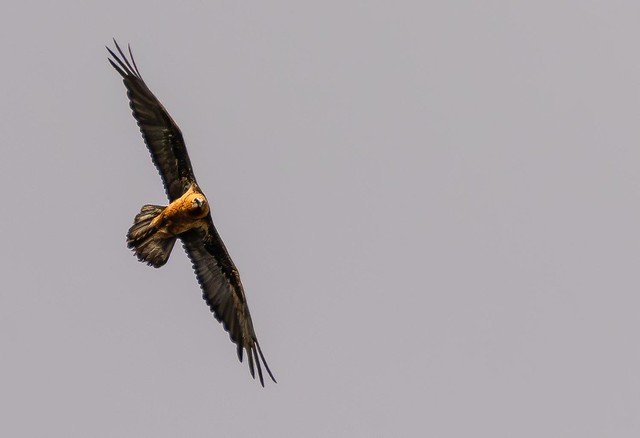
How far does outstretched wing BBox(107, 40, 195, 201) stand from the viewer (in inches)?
1169

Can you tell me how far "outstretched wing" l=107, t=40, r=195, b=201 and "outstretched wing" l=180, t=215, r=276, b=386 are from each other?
57.2 inches

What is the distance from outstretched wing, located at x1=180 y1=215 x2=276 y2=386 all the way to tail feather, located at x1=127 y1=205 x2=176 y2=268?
1254 mm

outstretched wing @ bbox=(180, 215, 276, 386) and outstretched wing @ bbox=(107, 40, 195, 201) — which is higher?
outstretched wing @ bbox=(107, 40, 195, 201)

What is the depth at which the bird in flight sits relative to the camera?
98.2ft

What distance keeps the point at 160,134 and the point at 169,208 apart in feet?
4.80

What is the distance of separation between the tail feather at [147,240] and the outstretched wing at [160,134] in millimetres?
559

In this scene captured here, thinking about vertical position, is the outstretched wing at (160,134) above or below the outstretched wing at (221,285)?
above

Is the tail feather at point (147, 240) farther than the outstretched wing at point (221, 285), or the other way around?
the outstretched wing at point (221, 285)

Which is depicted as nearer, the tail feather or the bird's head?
the bird's head

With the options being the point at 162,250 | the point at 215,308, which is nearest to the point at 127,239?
the point at 162,250

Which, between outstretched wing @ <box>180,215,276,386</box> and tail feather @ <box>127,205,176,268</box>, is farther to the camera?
outstretched wing @ <box>180,215,276,386</box>

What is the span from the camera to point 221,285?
32.1 m

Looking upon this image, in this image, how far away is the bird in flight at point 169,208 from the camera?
2992cm

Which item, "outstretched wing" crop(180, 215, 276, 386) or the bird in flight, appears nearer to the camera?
the bird in flight
